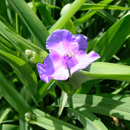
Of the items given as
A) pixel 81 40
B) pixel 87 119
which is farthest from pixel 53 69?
pixel 87 119

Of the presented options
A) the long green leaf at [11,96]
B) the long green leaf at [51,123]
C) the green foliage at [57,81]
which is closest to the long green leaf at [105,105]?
the green foliage at [57,81]

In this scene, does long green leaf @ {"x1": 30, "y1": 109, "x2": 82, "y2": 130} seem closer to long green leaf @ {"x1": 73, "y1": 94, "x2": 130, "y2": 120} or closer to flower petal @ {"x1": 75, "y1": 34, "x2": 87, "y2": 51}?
long green leaf @ {"x1": 73, "y1": 94, "x2": 130, "y2": 120}

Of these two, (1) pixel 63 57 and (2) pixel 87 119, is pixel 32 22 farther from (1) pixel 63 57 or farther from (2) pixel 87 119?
(2) pixel 87 119

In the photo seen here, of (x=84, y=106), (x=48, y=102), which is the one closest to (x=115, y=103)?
(x=84, y=106)

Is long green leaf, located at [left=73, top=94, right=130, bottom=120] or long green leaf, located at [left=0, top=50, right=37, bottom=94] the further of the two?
long green leaf, located at [left=73, top=94, right=130, bottom=120]

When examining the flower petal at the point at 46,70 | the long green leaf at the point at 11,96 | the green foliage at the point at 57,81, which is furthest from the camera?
the long green leaf at the point at 11,96

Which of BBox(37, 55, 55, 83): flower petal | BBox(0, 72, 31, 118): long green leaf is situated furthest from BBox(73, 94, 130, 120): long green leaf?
BBox(37, 55, 55, 83): flower petal

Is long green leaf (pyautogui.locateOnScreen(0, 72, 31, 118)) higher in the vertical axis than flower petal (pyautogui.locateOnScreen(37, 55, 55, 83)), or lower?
lower

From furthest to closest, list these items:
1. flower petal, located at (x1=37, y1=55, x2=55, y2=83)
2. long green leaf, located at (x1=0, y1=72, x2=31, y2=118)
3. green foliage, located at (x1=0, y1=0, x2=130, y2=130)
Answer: long green leaf, located at (x1=0, y1=72, x2=31, y2=118), green foliage, located at (x1=0, y1=0, x2=130, y2=130), flower petal, located at (x1=37, y1=55, x2=55, y2=83)

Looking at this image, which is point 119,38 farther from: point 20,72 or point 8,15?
point 8,15

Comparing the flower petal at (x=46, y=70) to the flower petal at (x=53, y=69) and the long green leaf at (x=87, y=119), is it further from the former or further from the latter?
the long green leaf at (x=87, y=119)
